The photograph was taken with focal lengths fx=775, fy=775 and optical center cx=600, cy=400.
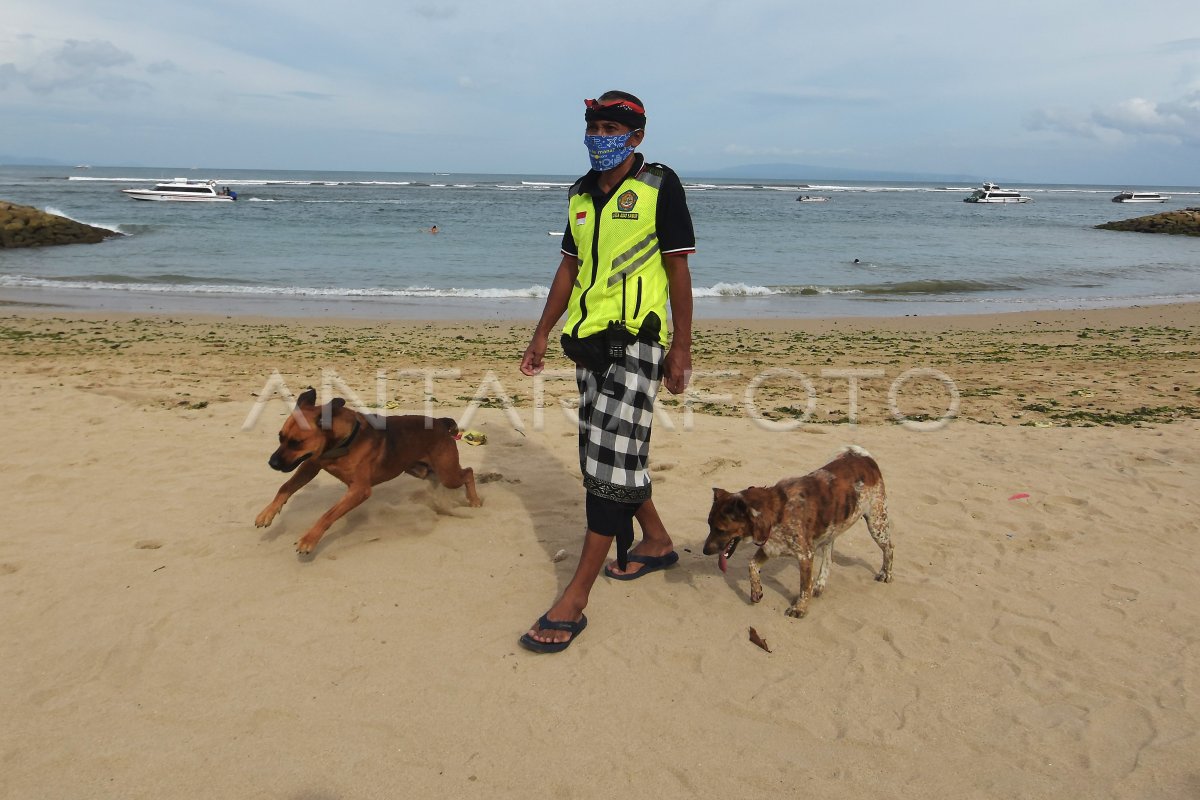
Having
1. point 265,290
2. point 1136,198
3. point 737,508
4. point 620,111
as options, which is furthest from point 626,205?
point 1136,198

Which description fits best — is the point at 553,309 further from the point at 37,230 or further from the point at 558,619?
the point at 37,230

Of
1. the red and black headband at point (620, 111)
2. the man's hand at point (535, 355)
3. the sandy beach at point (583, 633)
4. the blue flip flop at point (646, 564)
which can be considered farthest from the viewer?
the blue flip flop at point (646, 564)

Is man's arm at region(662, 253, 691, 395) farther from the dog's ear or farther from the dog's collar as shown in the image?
the dog's collar

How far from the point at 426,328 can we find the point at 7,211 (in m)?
26.6

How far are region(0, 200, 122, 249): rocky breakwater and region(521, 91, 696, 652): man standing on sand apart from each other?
3456 centimetres

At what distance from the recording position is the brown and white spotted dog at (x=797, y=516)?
162 inches

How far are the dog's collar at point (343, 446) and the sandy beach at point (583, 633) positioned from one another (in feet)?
2.20

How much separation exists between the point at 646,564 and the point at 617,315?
67.6 inches

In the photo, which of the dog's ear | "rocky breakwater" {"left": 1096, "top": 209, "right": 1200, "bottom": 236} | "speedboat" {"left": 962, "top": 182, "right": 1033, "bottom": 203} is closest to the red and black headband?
the dog's ear

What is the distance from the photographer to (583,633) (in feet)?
13.1

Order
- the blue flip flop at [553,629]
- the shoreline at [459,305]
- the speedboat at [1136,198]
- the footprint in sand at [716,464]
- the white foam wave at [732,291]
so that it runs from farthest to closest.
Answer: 1. the speedboat at [1136,198]
2. the white foam wave at [732,291]
3. the shoreline at [459,305]
4. the footprint in sand at [716,464]
5. the blue flip flop at [553,629]

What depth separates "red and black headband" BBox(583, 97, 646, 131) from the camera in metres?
3.55

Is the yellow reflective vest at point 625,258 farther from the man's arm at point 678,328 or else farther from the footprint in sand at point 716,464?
the footprint in sand at point 716,464

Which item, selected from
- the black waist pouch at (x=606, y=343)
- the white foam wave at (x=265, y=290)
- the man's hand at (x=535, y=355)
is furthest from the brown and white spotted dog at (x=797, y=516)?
the white foam wave at (x=265, y=290)
